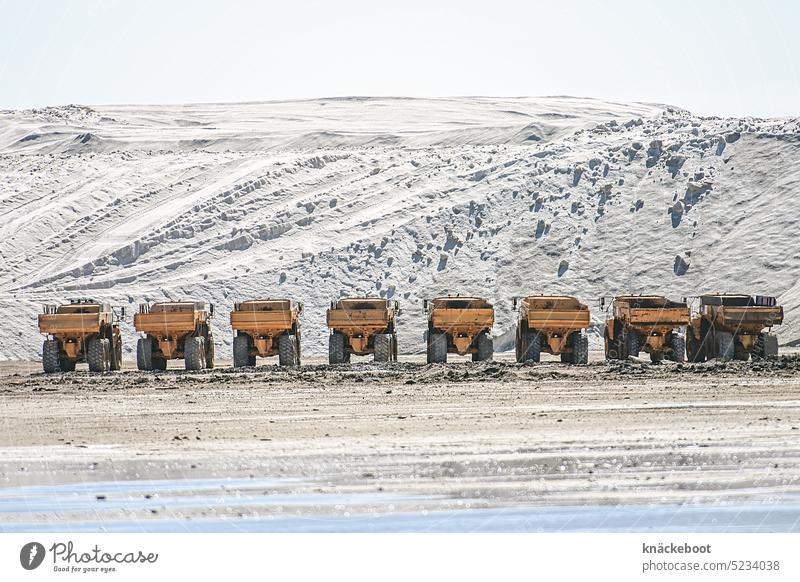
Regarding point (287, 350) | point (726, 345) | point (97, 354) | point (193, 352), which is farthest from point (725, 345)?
point (97, 354)

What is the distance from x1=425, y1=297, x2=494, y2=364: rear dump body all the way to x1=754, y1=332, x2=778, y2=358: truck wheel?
6675 millimetres

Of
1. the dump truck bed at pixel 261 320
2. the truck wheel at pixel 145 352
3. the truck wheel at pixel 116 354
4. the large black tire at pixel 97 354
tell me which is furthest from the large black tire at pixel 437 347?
the truck wheel at pixel 116 354

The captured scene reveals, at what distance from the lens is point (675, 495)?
1416cm

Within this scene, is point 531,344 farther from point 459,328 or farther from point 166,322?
point 166,322

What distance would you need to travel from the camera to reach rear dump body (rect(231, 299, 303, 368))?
38.6m

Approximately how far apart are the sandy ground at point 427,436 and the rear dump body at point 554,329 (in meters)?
2.71

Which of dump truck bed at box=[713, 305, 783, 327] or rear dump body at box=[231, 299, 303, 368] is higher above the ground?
dump truck bed at box=[713, 305, 783, 327]

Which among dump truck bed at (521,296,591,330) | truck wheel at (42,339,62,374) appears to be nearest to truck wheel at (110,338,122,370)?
truck wheel at (42,339,62,374)

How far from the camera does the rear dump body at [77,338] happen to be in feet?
124

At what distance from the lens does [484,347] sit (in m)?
38.8

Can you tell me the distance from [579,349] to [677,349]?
2.49 meters

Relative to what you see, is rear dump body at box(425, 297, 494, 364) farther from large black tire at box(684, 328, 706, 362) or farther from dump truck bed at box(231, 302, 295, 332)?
large black tire at box(684, 328, 706, 362)

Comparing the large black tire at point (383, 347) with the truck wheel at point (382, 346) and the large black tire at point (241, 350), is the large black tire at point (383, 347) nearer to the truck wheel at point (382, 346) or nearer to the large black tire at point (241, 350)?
the truck wheel at point (382, 346)
